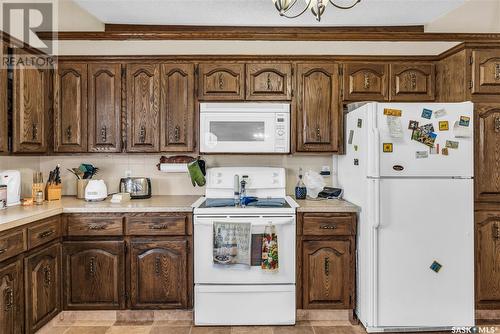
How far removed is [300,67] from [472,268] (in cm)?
197

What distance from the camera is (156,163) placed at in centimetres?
321

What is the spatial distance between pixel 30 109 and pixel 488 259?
3575 mm

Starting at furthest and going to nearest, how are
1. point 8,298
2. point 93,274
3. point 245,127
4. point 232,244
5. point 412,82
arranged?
1. point 412,82
2. point 245,127
3. point 93,274
4. point 232,244
5. point 8,298

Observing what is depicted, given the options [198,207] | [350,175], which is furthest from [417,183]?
[198,207]

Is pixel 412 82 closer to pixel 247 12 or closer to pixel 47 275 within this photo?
pixel 247 12

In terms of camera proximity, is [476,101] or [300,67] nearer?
[476,101]

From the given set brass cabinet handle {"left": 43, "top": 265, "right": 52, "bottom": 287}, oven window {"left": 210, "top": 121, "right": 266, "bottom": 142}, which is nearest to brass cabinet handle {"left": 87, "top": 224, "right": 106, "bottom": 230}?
brass cabinet handle {"left": 43, "top": 265, "right": 52, "bottom": 287}

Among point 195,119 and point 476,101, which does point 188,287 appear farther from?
point 476,101

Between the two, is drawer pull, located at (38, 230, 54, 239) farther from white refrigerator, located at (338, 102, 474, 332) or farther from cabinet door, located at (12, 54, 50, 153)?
white refrigerator, located at (338, 102, 474, 332)

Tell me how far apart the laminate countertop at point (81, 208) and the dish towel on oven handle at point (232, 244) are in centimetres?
31

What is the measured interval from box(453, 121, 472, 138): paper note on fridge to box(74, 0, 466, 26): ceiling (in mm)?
1217

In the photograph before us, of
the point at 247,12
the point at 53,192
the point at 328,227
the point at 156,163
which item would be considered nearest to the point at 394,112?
the point at 328,227

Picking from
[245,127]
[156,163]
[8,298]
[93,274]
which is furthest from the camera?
[156,163]

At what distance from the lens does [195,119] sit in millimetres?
2910
